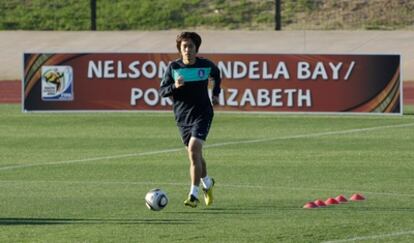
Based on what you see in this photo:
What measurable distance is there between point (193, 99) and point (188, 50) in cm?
57

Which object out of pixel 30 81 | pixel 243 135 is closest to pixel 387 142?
pixel 243 135

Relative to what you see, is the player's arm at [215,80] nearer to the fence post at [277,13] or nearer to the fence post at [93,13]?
the fence post at [277,13]

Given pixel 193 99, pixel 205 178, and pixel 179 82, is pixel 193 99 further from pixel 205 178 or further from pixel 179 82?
pixel 205 178

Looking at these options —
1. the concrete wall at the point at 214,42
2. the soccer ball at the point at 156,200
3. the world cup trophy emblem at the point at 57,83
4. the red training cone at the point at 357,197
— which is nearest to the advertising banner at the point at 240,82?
the world cup trophy emblem at the point at 57,83

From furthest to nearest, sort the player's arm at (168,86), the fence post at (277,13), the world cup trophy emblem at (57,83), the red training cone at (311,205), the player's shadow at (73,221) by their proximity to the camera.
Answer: the fence post at (277,13), the world cup trophy emblem at (57,83), the player's arm at (168,86), the red training cone at (311,205), the player's shadow at (73,221)

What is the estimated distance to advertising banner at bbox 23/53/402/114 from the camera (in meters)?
28.0

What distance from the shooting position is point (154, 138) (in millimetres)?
23281

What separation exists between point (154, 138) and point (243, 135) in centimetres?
161

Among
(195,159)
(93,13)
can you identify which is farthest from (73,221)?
(93,13)

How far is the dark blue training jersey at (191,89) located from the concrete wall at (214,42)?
2446 cm

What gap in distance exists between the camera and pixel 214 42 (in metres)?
42.3

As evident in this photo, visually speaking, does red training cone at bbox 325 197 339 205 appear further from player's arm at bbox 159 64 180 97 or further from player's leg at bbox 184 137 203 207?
player's arm at bbox 159 64 180 97

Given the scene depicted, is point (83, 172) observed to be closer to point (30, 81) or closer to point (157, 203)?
point (157, 203)

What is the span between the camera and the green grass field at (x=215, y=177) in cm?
1275
